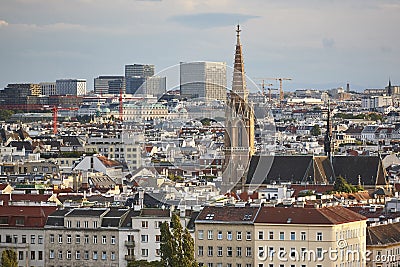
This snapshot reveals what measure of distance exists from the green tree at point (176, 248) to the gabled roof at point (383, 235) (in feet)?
23.1

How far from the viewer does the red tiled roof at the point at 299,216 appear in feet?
154

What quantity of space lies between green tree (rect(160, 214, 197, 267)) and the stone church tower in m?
30.6

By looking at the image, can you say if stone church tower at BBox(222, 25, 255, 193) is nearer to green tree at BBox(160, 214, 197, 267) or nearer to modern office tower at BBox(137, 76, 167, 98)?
modern office tower at BBox(137, 76, 167, 98)

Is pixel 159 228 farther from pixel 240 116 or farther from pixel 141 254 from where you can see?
pixel 240 116

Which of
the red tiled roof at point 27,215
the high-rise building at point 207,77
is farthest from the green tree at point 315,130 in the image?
the red tiled roof at point 27,215

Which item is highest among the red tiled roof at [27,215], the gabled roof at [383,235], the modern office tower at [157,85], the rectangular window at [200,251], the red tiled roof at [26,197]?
the modern office tower at [157,85]

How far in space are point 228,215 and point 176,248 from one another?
387cm

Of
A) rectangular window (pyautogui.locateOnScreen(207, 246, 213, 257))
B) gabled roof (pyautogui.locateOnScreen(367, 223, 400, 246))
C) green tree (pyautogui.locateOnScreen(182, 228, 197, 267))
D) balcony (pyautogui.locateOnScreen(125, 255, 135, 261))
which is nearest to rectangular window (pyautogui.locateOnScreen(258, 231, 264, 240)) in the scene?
rectangular window (pyautogui.locateOnScreen(207, 246, 213, 257))

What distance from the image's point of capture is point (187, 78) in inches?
2147

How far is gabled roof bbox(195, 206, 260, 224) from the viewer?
47781 millimetres

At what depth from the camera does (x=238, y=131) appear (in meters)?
81.3

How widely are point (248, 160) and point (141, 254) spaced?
3234 centimetres

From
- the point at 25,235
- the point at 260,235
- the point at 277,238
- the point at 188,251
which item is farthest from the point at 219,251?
the point at 25,235

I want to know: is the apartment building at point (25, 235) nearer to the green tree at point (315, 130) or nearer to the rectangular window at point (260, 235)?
the rectangular window at point (260, 235)
